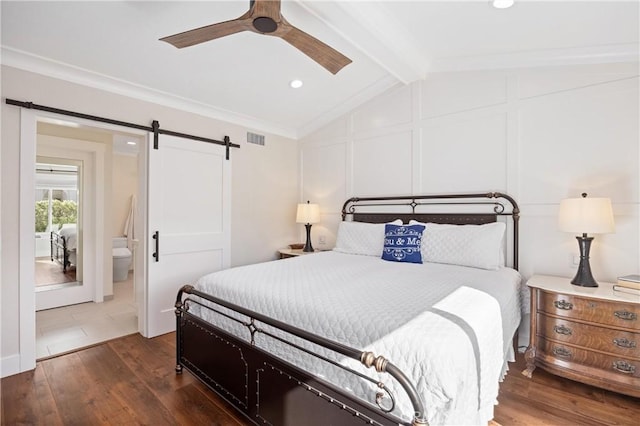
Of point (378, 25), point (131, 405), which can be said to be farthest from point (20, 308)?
point (378, 25)

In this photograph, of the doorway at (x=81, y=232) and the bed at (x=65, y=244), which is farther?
the bed at (x=65, y=244)

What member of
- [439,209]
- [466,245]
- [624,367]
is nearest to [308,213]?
[439,209]

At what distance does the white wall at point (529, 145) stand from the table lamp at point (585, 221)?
0.32m

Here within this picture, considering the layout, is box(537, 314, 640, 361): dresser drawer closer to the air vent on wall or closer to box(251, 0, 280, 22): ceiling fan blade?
box(251, 0, 280, 22): ceiling fan blade

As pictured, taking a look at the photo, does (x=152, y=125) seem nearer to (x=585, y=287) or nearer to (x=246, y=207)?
(x=246, y=207)

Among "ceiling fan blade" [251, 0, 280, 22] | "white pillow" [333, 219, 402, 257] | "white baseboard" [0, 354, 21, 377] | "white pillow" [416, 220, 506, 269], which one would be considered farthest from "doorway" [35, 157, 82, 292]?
"white pillow" [416, 220, 506, 269]

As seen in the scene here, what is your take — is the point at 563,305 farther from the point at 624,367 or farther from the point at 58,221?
the point at 58,221

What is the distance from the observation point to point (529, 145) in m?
2.99

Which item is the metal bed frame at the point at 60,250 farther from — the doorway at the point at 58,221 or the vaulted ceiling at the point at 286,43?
the vaulted ceiling at the point at 286,43

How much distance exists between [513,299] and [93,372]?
11.4 feet

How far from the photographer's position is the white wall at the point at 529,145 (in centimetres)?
258

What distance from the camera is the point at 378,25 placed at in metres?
2.64

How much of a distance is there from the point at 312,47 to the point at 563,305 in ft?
8.83

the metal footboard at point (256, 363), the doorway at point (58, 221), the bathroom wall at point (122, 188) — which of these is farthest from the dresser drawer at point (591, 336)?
the bathroom wall at point (122, 188)
